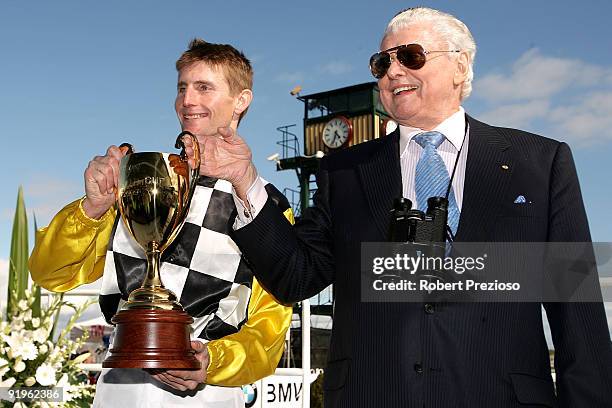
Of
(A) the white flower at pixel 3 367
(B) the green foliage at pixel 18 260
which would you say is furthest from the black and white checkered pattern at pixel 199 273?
(B) the green foliage at pixel 18 260

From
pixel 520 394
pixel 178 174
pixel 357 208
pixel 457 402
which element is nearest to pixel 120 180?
pixel 178 174

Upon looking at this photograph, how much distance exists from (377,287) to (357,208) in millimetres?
326

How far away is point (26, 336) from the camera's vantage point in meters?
4.15

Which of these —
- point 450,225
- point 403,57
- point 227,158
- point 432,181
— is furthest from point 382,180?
point 227,158

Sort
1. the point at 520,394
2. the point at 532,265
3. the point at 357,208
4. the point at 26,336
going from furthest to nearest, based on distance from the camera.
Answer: the point at 26,336
the point at 357,208
the point at 532,265
the point at 520,394

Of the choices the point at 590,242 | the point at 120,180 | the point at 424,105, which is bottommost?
the point at 590,242

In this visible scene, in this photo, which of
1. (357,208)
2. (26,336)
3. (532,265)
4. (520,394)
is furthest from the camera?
(26,336)

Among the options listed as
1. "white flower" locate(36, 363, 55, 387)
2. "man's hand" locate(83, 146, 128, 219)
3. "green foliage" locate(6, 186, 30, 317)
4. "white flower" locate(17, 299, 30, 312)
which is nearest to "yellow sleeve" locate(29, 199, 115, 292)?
"man's hand" locate(83, 146, 128, 219)

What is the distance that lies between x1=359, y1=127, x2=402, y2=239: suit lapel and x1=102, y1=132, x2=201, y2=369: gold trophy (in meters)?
0.66

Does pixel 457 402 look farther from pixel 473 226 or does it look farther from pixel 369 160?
pixel 369 160

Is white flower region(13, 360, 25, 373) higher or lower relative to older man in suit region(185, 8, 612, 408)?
lower

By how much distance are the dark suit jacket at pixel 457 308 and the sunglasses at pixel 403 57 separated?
30cm

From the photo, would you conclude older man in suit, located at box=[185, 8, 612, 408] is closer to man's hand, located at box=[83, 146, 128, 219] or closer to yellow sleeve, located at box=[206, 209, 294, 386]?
yellow sleeve, located at box=[206, 209, 294, 386]

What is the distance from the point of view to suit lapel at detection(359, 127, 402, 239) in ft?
8.45
